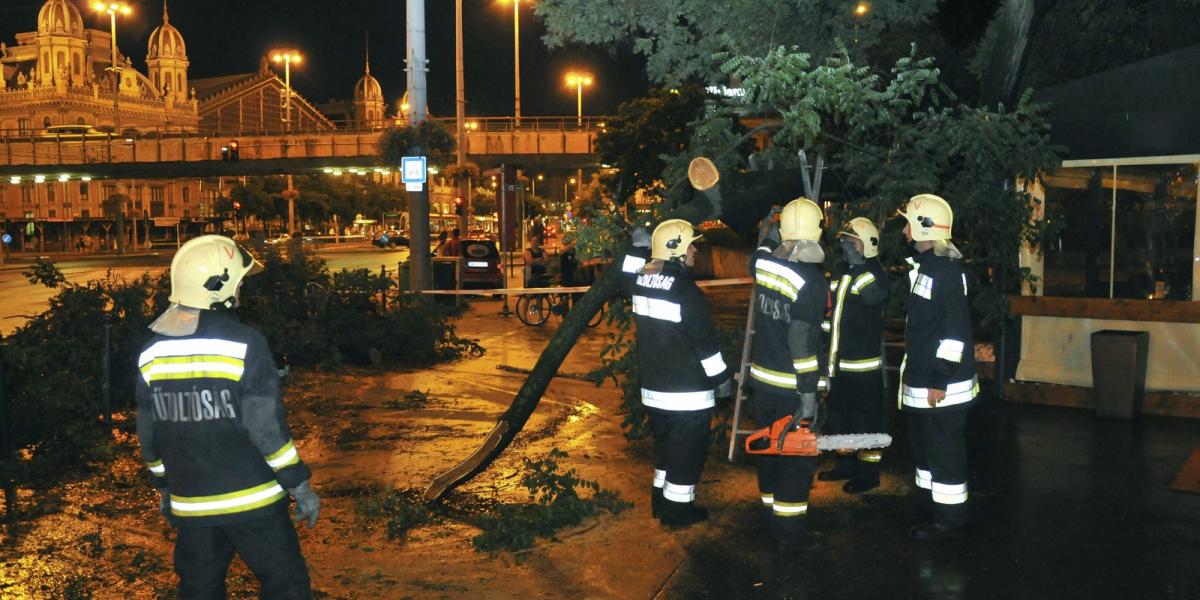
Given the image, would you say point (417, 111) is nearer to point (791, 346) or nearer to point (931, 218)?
point (931, 218)

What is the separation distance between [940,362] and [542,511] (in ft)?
8.57

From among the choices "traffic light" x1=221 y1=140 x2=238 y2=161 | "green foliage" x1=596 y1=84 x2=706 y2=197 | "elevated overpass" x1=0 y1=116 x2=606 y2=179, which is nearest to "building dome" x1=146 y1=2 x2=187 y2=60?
"elevated overpass" x1=0 y1=116 x2=606 y2=179

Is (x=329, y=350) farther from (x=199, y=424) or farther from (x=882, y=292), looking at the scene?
(x=199, y=424)

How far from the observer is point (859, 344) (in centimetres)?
741

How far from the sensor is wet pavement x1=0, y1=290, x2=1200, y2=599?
564 cm

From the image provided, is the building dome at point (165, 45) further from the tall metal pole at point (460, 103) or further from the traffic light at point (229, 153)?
the tall metal pole at point (460, 103)

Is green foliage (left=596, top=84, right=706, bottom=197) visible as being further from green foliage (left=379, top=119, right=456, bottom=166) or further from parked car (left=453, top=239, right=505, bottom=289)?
green foliage (left=379, top=119, right=456, bottom=166)

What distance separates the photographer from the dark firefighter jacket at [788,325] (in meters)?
5.97

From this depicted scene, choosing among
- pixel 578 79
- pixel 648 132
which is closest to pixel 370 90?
pixel 578 79

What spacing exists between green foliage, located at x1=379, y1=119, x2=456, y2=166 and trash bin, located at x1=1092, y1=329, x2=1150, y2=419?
9.87m

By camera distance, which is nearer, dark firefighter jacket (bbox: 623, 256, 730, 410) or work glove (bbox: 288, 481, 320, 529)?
work glove (bbox: 288, 481, 320, 529)

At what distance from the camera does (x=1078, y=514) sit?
6.86m

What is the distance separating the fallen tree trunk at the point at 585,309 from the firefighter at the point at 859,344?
93cm

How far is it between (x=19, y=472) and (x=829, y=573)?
242 inches
